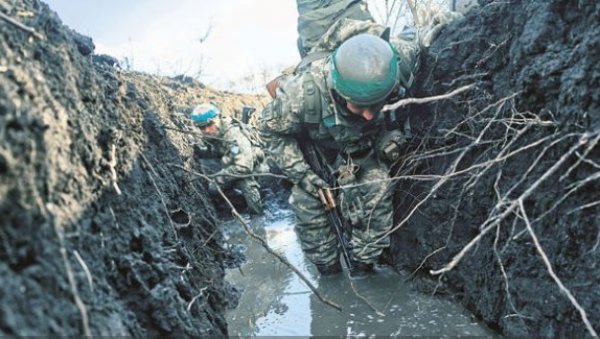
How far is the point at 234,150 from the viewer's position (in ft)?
20.7

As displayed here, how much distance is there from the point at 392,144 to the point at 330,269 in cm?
127

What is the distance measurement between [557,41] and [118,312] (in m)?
2.30

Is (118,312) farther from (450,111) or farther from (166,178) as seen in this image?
(450,111)

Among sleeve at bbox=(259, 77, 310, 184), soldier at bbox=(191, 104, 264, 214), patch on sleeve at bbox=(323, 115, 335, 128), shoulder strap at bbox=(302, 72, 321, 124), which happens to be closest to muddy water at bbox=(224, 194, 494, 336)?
sleeve at bbox=(259, 77, 310, 184)

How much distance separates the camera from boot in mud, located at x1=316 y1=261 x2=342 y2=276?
398 cm

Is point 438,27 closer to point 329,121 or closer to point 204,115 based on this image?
point 329,121

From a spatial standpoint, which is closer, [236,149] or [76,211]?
[76,211]

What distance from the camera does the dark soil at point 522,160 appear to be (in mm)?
1937

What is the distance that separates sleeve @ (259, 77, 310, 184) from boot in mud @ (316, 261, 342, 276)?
788 millimetres

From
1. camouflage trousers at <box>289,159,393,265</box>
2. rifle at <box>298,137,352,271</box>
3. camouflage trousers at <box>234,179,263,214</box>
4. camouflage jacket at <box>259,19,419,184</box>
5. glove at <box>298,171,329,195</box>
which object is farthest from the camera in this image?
camouflage trousers at <box>234,179,263,214</box>

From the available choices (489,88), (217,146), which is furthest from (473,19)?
(217,146)

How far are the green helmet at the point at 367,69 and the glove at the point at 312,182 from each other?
890 millimetres

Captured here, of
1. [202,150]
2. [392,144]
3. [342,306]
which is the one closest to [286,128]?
[392,144]

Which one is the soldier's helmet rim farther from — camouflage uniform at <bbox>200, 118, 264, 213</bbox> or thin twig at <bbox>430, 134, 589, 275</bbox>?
thin twig at <bbox>430, 134, 589, 275</bbox>
